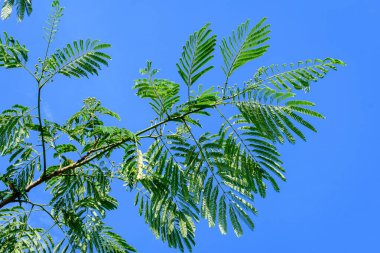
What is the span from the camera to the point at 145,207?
4609 mm

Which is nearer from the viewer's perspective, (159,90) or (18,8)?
(159,90)

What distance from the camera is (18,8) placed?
16.0 feet

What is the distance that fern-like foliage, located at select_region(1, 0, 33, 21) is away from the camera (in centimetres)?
470

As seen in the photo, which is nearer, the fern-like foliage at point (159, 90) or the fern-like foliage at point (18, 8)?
the fern-like foliage at point (159, 90)

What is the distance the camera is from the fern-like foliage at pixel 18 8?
15.4ft

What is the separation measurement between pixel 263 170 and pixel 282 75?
0.72 meters

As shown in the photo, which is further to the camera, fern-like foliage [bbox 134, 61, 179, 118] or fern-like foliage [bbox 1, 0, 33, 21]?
fern-like foliage [bbox 1, 0, 33, 21]

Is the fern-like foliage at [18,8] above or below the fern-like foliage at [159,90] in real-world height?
above

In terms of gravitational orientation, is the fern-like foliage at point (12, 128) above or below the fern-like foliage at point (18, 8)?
below

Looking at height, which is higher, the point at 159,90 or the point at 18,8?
the point at 18,8

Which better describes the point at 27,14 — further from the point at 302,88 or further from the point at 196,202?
the point at 302,88

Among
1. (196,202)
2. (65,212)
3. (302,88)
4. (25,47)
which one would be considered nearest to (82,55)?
(25,47)

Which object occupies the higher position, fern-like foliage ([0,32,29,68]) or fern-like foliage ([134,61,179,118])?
fern-like foliage ([0,32,29,68])

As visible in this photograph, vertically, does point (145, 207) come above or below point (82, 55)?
below
